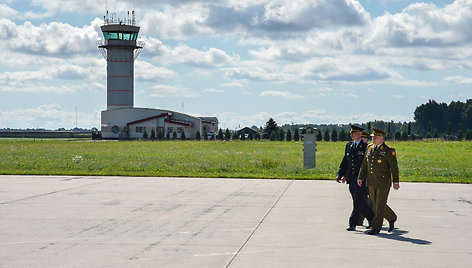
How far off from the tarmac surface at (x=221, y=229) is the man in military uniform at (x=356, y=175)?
30 cm

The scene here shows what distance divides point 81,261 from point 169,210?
507cm

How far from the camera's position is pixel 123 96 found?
4043 inches

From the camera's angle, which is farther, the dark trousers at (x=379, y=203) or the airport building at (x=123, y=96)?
the airport building at (x=123, y=96)

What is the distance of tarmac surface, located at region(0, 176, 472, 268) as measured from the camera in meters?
8.30

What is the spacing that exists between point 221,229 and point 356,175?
2.67 meters

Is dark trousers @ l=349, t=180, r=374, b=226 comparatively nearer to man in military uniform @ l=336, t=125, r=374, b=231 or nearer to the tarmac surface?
man in military uniform @ l=336, t=125, r=374, b=231

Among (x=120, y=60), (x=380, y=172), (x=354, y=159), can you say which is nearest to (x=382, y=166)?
(x=380, y=172)

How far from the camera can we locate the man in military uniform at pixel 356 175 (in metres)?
10.7

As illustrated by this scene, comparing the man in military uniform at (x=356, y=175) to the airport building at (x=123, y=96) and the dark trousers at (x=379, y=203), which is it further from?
the airport building at (x=123, y=96)

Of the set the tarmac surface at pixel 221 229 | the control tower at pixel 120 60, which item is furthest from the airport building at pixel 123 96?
the tarmac surface at pixel 221 229

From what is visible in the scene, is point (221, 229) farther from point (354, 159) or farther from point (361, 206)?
point (354, 159)

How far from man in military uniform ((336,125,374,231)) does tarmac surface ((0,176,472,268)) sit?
0.30 meters

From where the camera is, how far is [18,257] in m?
8.35

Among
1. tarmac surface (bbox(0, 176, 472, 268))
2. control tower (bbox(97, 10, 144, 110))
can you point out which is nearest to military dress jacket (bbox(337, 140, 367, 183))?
tarmac surface (bbox(0, 176, 472, 268))
